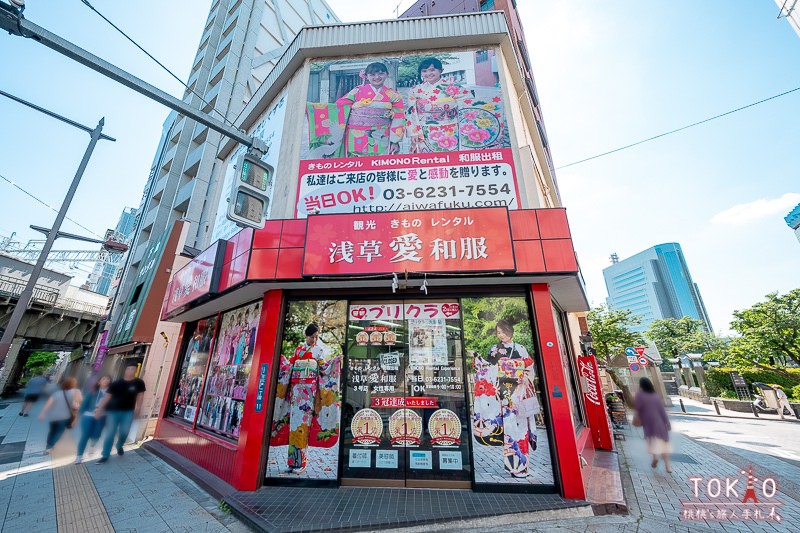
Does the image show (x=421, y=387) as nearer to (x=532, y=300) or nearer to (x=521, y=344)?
(x=521, y=344)

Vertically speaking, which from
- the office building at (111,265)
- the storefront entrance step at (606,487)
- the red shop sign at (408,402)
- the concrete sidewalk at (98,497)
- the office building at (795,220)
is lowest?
the concrete sidewalk at (98,497)

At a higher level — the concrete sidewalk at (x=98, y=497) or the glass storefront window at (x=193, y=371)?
the glass storefront window at (x=193, y=371)

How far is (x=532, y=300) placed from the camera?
5812 millimetres

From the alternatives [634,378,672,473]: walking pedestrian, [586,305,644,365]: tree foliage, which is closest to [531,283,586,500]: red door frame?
[634,378,672,473]: walking pedestrian

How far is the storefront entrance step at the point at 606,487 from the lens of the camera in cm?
456

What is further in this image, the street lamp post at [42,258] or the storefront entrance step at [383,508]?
the street lamp post at [42,258]

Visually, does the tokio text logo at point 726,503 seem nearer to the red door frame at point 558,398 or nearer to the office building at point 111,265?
the red door frame at point 558,398

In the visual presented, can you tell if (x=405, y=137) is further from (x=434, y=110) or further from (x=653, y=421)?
(x=653, y=421)

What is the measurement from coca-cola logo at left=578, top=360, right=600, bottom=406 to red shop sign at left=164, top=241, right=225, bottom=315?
30.6ft

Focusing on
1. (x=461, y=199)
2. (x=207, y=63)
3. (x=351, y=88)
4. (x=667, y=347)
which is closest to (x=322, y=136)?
(x=351, y=88)

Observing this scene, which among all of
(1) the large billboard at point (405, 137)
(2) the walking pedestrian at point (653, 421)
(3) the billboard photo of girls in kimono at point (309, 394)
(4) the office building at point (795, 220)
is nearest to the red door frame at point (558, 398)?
(1) the large billboard at point (405, 137)

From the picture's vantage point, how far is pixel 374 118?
7645 mm

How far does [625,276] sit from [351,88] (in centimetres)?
846

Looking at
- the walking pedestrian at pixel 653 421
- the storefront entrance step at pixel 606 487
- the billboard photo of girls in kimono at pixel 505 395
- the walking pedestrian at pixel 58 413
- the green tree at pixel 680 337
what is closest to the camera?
the walking pedestrian at pixel 653 421
